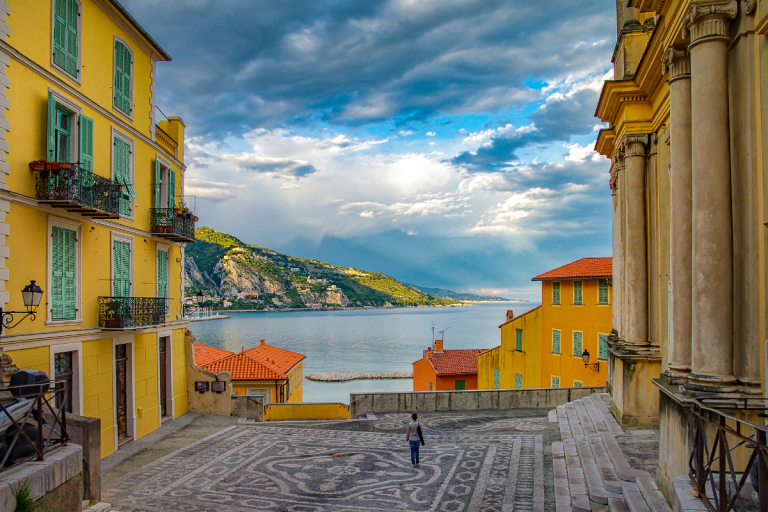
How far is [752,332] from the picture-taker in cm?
586

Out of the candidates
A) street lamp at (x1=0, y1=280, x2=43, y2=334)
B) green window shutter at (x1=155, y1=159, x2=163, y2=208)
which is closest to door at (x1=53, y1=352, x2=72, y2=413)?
street lamp at (x1=0, y1=280, x2=43, y2=334)

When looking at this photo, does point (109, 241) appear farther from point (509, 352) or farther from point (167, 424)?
point (509, 352)

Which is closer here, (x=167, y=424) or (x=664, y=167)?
(x=664, y=167)

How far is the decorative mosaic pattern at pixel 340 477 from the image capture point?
9773mm

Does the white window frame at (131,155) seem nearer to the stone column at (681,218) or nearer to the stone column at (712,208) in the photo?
the stone column at (681,218)

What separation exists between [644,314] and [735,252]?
6114 millimetres

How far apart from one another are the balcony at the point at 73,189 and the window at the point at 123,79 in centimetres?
331

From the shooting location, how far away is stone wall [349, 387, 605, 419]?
66.4 ft

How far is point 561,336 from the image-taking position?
29.4 meters

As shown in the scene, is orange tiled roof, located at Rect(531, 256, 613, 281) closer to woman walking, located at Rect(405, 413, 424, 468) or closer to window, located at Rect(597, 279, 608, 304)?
window, located at Rect(597, 279, 608, 304)

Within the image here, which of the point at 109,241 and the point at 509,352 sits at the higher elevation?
the point at 109,241

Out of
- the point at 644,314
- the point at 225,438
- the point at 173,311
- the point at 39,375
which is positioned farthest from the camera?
the point at 173,311

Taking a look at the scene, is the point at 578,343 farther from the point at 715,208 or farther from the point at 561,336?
the point at 715,208

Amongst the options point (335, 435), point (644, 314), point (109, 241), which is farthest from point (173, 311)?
point (644, 314)
